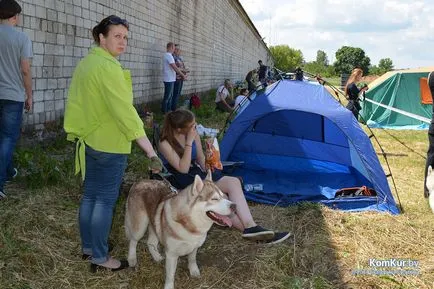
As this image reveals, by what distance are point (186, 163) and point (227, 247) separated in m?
0.82

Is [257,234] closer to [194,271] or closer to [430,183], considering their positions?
[194,271]

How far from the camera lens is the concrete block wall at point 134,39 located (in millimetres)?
5492

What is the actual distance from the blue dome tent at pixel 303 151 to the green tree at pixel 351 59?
58.7 m

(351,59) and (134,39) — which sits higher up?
(351,59)

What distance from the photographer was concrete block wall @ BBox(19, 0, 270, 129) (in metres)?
5.49

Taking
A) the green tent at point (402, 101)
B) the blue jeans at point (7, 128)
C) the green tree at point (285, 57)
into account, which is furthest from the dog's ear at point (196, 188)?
the green tree at point (285, 57)

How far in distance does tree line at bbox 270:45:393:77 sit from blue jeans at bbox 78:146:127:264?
156 feet

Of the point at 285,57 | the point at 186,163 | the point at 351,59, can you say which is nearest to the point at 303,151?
the point at 186,163

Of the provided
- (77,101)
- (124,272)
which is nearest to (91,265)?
(124,272)

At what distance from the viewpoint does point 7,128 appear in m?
3.72

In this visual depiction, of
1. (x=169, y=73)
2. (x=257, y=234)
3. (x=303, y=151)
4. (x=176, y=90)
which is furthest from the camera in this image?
(x=176, y=90)

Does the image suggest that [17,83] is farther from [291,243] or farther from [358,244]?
[358,244]

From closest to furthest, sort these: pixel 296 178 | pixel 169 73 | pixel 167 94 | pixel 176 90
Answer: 1. pixel 296 178
2. pixel 169 73
3. pixel 167 94
4. pixel 176 90

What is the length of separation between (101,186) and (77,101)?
1.81 ft
